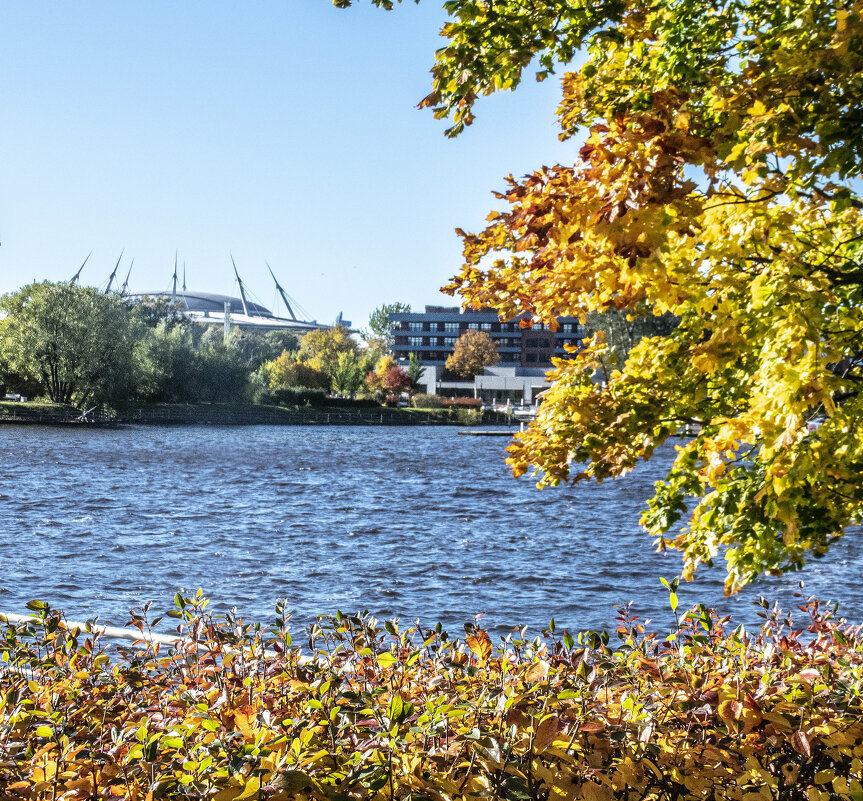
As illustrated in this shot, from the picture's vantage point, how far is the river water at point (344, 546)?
45.2 feet

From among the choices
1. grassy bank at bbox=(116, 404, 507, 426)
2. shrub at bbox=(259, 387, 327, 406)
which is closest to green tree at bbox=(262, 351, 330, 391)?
shrub at bbox=(259, 387, 327, 406)

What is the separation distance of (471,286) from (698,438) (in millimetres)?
1932

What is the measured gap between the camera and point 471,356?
136m

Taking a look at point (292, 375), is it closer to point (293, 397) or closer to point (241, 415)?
point (293, 397)

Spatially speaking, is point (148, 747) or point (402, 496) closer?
point (148, 747)

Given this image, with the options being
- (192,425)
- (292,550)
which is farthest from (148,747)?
(192,425)

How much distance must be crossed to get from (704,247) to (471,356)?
131 meters

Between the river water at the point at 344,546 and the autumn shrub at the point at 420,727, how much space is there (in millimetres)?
7677

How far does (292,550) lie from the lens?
18.8 m

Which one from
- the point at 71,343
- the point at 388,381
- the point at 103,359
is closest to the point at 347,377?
the point at 388,381

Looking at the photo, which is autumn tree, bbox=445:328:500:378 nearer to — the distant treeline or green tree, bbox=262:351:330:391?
green tree, bbox=262:351:330:391

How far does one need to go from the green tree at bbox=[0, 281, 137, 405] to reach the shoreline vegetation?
2.39 m

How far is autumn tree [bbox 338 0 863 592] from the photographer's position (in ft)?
13.5

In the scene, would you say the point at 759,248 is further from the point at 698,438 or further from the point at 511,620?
the point at 511,620
